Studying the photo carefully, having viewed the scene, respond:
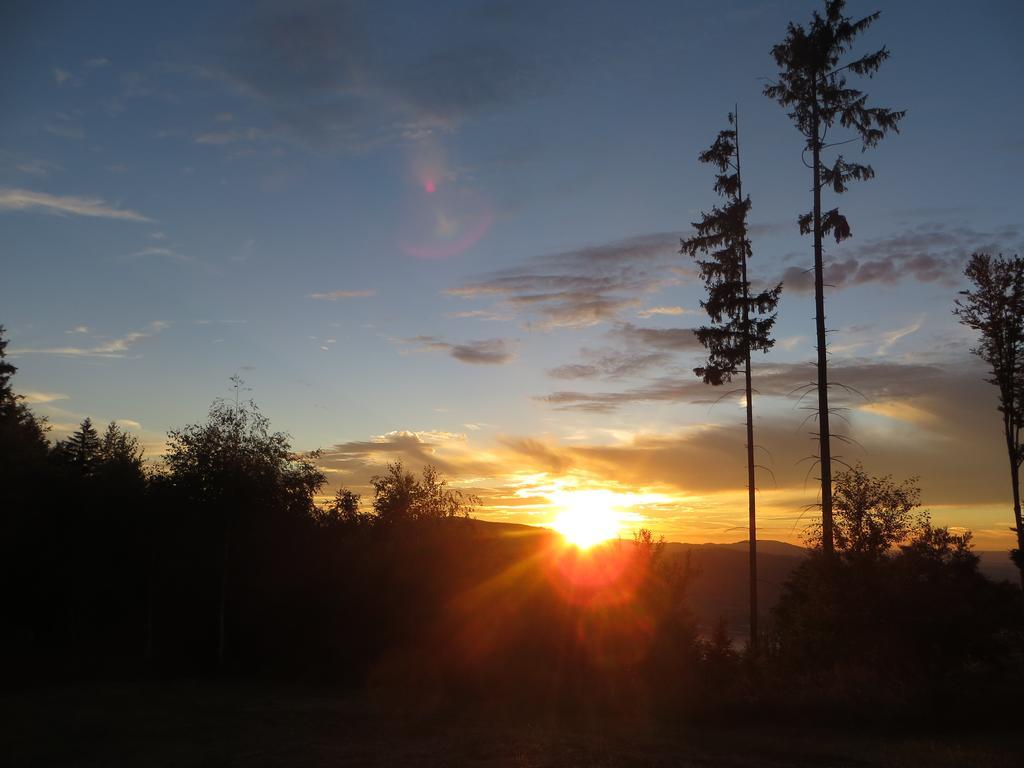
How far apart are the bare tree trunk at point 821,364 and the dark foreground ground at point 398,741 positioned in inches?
306

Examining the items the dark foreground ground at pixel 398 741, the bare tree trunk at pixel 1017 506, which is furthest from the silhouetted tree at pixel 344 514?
the bare tree trunk at pixel 1017 506

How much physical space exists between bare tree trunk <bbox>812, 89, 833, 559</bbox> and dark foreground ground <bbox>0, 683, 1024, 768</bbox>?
25.5ft

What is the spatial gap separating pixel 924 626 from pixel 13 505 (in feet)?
112

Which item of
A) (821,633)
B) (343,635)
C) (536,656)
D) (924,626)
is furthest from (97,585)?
(924,626)

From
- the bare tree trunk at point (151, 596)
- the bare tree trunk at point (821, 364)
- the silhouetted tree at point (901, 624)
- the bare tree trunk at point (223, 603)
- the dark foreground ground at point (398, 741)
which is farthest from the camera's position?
the bare tree trunk at point (151, 596)

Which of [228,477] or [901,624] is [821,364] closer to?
[901,624]

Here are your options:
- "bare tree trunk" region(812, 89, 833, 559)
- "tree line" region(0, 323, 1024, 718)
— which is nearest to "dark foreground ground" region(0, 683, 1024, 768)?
"tree line" region(0, 323, 1024, 718)

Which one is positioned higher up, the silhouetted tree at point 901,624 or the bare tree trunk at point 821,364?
the bare tree trunk at point 821,364

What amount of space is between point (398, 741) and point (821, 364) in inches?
643

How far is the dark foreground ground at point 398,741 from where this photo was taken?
1366 centimetres

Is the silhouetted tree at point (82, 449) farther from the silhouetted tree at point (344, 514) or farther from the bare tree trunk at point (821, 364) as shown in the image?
the bare tree trunk at point (821, 364)

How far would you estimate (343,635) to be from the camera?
29.3 m

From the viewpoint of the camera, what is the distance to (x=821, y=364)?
23.5 m

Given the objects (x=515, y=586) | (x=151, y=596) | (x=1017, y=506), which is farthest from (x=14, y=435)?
(x=1017, y=506)
